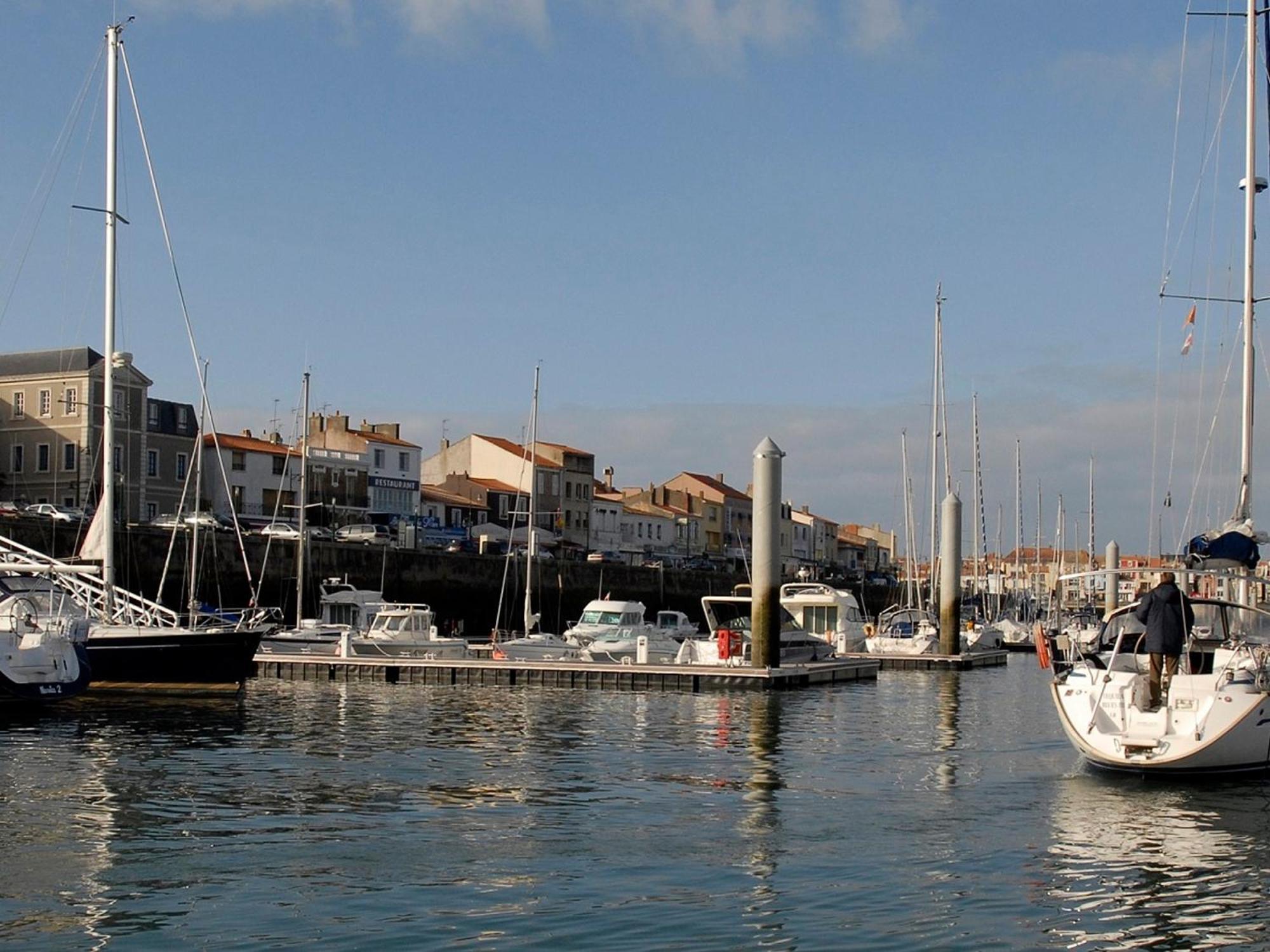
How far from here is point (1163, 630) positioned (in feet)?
68.5

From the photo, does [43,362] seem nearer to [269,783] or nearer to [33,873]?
[269,783]

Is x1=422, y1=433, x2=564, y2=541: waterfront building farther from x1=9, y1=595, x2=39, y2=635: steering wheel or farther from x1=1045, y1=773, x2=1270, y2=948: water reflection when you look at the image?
x1=1045, y1=773, x2=1270, y2=948: water reflection

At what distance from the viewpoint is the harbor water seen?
1255 cm

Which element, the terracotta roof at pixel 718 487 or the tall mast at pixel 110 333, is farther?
the terracotta roof at pixel 718 487

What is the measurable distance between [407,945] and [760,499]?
27366mm

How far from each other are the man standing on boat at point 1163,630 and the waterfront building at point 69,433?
6980cm

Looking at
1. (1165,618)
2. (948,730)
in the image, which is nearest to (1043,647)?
(1165,618)

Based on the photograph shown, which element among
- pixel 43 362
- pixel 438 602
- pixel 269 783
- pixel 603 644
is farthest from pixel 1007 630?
pixel 269 783

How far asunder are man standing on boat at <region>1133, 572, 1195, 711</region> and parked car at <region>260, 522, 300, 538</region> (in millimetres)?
49545

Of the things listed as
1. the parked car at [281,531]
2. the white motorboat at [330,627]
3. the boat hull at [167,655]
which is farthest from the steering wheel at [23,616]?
the parked car at [281,531]

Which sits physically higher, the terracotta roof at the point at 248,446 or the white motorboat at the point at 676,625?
the terracotta roof at the point at 248,446

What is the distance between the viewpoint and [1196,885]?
564 inches

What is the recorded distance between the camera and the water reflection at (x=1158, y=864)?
41.4 ft

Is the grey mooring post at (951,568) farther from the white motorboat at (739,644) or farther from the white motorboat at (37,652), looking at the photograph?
the white motorboat at (37,652)
